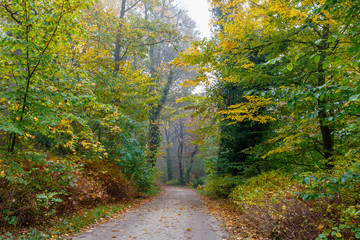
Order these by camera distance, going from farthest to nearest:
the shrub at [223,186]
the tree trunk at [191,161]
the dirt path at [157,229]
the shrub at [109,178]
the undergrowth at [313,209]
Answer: the tree trunk at [191,161] < the shrub at [223,186] < the shrub at [109,178] < the dirt path at [157,229] < the undergrowth at [313,209]

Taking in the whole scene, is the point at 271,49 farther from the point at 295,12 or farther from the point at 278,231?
the point at 278,231

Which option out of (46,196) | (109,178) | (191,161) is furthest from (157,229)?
(191,161)

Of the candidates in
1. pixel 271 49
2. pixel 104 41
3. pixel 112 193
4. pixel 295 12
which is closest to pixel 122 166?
pixel 112 193

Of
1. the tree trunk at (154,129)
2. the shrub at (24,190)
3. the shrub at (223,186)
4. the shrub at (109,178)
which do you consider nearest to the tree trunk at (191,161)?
the tree trunk at (154,129)

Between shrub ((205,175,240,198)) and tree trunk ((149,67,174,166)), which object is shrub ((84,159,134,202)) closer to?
shrub ((205,175,240,198))

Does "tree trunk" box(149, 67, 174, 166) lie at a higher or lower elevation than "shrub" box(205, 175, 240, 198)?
higher

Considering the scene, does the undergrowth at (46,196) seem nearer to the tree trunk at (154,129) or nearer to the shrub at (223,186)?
the shrub at (223,186)

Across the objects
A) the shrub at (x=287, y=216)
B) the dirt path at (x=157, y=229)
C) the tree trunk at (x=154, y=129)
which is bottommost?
the dirt path at (x=157, y=229)

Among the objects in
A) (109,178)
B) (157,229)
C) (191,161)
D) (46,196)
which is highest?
(46,196)

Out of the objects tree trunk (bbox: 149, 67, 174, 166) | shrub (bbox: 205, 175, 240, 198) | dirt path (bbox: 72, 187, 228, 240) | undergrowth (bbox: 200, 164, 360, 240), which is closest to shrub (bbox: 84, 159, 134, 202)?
dirt path (bbox: 72, 187, 228, 240)

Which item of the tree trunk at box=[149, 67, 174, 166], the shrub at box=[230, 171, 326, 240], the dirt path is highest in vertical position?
the tree trunk at box=[149, 67, 174, 166]

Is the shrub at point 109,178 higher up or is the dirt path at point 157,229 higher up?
the shrub at point 109,178

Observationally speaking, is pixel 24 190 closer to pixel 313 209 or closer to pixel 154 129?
pixel 313 209

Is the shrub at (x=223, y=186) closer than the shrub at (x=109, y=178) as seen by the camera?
No
